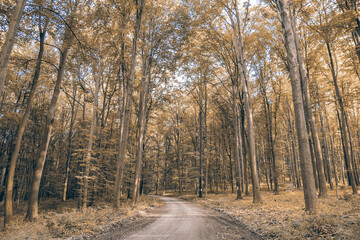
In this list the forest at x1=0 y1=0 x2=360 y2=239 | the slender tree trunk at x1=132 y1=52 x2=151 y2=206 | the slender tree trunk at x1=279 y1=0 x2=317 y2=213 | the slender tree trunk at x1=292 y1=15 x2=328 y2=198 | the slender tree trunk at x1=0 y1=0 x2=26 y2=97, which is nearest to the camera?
the slender tree trunk at x1=0 y1=0 x2=26 y2=97

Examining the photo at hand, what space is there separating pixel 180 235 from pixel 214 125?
3053cm

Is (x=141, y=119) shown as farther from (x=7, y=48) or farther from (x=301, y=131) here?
(x=301, y=131)

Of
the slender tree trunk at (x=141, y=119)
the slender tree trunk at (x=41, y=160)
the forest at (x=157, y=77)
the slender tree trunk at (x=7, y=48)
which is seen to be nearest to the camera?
the slender tree trunk at (x=7, y=48)

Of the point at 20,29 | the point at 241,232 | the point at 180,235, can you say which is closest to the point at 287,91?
the point at 241,232

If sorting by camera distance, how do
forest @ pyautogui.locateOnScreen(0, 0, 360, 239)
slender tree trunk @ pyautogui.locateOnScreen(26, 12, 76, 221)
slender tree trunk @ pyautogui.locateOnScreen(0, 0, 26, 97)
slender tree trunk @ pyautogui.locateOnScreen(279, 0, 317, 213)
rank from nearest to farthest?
slender tree trunk @ pyautogui.locateOnScreen(0, 0, 26, 97)
slender tree trunk @ pyautogui.locateOnScreen(279, 0, 317, 213)
forest @ pyautogui.locateOnScreen(0, 0, 360, 239)
slender tree trunk @ pyautogui.locateOnScreen(26, 12, 76, 221)

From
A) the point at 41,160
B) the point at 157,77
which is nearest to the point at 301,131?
the point at 41,160

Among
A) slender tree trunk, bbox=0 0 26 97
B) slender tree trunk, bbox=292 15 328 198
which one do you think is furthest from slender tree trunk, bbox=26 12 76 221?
slender tree trunk, bbox=292 15 328 198

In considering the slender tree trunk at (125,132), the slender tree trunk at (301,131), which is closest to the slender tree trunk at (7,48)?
the slender tree trunk at (125,132)

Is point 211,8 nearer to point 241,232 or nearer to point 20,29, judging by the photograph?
point 20,29

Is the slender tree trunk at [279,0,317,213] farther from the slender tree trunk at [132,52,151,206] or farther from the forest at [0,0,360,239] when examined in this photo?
the slender tree trunk at [132,52,151,206]

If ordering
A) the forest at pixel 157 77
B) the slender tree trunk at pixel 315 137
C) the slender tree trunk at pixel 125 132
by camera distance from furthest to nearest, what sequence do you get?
the slender tree trunk at pixel 315 137 < the slender tree trunk at pixel 125 132 < the forest at pixel 157 77

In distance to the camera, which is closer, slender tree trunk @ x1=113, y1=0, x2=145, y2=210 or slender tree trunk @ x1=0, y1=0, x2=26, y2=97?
slender tree trunk @ x1=0, y1=0, x2=26, y2=97

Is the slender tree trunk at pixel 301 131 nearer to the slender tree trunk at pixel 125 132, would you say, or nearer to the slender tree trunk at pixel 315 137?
the slender tree trunk at pixel 315 137

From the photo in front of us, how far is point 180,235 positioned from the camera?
5.71 m
